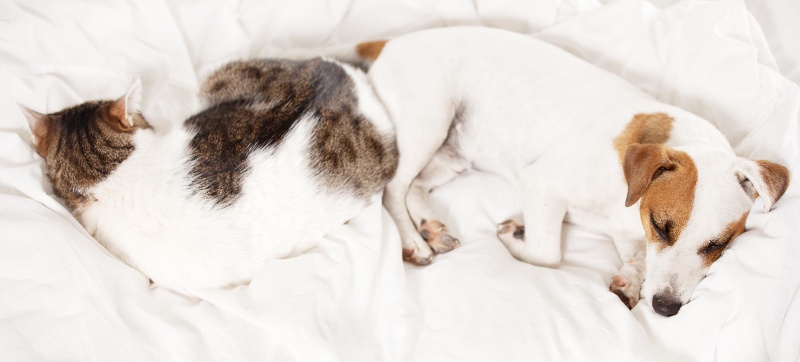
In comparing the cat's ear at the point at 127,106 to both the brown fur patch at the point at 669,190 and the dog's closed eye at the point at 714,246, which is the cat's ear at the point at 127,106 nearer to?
the brown fur patch at the point at 669,190

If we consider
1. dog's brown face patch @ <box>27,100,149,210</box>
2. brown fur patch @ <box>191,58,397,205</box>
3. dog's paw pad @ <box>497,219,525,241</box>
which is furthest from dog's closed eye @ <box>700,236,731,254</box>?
dog's brown face patch @ <box>27,100,149,210</box>

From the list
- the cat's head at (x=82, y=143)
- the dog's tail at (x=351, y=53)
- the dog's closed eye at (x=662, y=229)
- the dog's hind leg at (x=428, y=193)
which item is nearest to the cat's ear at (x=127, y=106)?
the cat's head at (x=82, y=143)

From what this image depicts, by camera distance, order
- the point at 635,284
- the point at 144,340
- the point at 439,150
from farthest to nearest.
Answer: the point at 439,150 < the point at 635,284 < the point at 144,340

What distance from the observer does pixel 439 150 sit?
3.11 metres

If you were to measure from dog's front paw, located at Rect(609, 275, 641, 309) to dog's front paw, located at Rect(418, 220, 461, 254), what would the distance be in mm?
684

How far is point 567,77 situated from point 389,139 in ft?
Answer: 2.75

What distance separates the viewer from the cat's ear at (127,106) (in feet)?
8.11

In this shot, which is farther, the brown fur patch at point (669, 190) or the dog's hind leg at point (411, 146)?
the dog's hind leg at point (411, 146)

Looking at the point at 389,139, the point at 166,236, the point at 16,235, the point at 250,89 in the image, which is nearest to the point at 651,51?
the point at 389,139

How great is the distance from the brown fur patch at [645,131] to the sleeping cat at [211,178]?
1.08 metres

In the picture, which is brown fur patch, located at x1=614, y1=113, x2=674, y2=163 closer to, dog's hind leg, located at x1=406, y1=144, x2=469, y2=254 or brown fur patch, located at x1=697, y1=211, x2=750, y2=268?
brown fur patch, located at x1=697, y1=211, x2=750, y2=268

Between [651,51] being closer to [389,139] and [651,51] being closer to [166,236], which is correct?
[389,139]

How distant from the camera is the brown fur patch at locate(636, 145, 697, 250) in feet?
7.42

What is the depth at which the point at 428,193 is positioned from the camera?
3.12 metres
